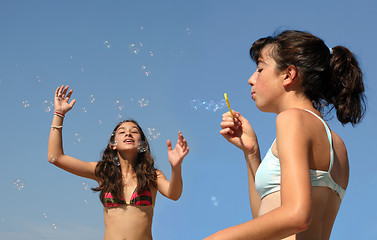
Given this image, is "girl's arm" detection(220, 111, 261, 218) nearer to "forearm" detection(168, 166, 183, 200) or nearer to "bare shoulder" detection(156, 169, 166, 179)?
"forearm" detection(168, 166, 183, 200)

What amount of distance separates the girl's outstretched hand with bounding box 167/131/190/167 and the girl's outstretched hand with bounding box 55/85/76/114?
1.75 meters

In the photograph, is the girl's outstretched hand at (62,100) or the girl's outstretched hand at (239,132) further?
the girl's outstretched hand at (62,100)

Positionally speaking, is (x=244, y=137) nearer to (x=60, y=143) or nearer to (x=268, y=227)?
(x=268, y=227)

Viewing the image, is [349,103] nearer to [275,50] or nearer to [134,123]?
[275,50]

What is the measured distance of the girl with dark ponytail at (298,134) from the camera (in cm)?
148

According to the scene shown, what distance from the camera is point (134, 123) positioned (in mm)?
6281

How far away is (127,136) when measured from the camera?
19.5ft

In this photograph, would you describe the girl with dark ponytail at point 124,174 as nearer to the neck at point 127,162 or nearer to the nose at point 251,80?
the neck at point 127,162

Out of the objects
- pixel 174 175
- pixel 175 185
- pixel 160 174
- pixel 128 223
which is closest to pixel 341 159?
pixel 174 175

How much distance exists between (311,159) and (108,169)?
4517 millimetres

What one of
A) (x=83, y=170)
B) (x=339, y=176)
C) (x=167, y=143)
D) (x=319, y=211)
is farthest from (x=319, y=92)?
(x=83, y=170)

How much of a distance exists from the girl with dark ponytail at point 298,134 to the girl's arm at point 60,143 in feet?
11.5

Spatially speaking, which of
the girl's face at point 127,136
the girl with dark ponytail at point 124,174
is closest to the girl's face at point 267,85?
the girl with dark ponytail at point 124,174

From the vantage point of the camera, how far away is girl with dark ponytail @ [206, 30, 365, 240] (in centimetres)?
148
